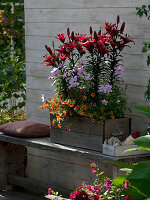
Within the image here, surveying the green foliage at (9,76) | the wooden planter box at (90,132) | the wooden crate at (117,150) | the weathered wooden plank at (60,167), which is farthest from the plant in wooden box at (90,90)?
the green foliage at (9,76)

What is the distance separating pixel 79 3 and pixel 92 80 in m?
1.02

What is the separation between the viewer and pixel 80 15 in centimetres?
465

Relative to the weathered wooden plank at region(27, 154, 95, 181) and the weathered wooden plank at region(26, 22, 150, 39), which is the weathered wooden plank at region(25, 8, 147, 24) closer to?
the weathered wooden plank at region(26, 22, 150, 39)

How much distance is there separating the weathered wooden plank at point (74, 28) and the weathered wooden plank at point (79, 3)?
151 millimetres

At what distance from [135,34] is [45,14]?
4.03 ft

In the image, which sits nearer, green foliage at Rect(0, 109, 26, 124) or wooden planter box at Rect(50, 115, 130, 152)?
wooden planter box at Rect(50, 115, 130, 152)

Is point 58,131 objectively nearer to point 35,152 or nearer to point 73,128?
point 73,128

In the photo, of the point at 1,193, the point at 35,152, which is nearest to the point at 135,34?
the point at 35,152

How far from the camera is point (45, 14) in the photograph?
4.99 meters

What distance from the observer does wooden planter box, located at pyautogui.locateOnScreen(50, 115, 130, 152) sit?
154 inches

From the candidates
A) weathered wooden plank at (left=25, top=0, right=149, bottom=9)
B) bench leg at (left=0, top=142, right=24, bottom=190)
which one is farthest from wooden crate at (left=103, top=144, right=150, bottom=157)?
bench leg at (left=0, top=142, right=24, bottom=190)

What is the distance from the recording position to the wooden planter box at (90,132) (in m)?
3.90

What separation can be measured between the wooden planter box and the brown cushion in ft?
1.19

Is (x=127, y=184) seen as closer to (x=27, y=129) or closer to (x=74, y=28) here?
(x=27, y=129)
